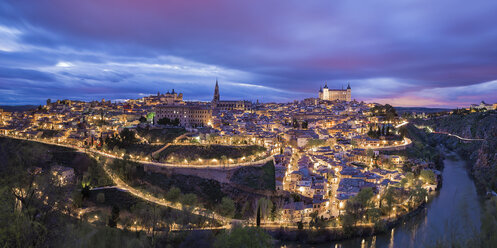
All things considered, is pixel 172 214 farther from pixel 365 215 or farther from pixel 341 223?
pixel 365 215

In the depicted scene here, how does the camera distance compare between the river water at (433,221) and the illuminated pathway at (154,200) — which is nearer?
the river water at (433,221)

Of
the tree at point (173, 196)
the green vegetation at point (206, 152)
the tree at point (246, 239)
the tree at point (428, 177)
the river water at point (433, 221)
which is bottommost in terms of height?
the river water at point (433, 221)

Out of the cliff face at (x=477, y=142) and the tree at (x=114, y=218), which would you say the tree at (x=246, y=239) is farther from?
the cliff face at (x=477, y=142)

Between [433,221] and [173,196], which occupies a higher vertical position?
[173,196]

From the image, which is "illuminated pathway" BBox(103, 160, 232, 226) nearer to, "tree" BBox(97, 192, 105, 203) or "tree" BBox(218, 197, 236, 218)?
"tree" BBox(218, 197, 236, 218)

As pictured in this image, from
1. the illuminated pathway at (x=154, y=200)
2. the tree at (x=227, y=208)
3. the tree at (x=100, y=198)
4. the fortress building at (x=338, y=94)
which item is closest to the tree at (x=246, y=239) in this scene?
the illuminated pathway at (x=154, y=200)

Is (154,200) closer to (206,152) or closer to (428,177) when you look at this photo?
(206,152)

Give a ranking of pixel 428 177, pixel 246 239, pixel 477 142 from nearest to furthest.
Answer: pixel 246 239
pixel 428 177
pixel 477 142

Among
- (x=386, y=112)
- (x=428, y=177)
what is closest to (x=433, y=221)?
(x=428, y=177)
